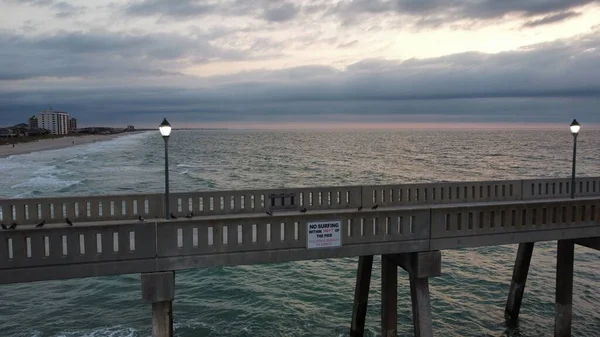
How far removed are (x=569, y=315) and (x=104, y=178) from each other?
51.0 m

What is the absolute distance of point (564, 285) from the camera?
46.4 ft

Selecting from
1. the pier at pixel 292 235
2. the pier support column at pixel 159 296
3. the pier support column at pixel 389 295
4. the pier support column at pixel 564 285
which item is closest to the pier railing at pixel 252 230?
the pier at pixel 292 235

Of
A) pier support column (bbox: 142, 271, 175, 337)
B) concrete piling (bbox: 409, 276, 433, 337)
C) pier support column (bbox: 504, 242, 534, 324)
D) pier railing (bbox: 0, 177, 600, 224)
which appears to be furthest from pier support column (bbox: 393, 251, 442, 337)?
pier support column (bbox: 504, 242, 534, 324)

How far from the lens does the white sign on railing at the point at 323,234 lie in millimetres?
10109

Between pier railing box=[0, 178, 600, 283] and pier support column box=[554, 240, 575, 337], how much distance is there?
1.87 m

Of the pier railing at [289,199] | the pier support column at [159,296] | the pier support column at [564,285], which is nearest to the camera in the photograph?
the pier support column at [159,296]

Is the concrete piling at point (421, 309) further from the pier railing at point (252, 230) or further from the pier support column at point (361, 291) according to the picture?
the pier support column at point (361, 291)

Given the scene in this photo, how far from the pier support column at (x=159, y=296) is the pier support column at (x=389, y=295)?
5292mm

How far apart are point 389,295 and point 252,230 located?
438cm

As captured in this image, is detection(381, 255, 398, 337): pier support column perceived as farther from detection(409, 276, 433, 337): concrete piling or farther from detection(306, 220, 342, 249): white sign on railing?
detection(306, 220, 342, 249): white sign on railing

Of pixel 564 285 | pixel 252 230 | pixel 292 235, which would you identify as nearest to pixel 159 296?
pixel 252 230

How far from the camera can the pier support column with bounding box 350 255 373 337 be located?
582 inches

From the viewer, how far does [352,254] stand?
1042 cm

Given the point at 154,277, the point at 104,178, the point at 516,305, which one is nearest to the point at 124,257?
the point at 154,277
